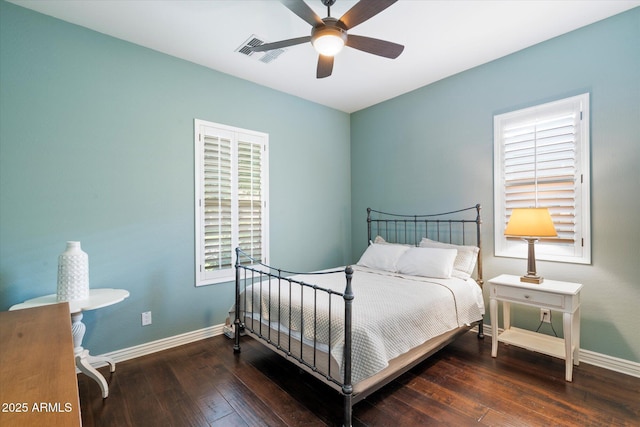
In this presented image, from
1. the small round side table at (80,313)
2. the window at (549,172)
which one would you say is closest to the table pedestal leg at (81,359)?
the small round side table at (80,313)

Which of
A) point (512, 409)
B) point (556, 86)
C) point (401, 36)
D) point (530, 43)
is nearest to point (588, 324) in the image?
point (512, 409)

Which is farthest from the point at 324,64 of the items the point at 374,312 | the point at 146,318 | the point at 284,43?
the point at 146,318

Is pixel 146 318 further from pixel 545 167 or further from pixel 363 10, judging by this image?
pixel 545 167

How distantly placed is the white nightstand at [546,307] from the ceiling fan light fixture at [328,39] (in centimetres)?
233

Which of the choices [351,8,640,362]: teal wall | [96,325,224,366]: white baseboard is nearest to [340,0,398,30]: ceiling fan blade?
[351,8,640,362]: teal wall

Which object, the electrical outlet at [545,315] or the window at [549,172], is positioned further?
the electrical outlet at [545,315]

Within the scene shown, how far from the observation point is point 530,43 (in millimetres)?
2820

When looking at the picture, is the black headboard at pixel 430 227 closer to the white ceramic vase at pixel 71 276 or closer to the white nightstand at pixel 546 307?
the white nightstand at pixel 546 307

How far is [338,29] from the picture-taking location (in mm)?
1979

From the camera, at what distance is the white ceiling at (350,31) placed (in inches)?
90.7

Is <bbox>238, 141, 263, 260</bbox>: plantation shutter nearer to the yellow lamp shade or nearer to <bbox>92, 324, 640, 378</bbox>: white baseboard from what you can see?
<bbox>92, 324, 640, 378</bbox>: white baseboard

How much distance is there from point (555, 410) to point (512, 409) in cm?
27

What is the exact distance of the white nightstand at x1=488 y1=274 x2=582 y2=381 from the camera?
2.28 m

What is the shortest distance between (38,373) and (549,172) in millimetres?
3577
